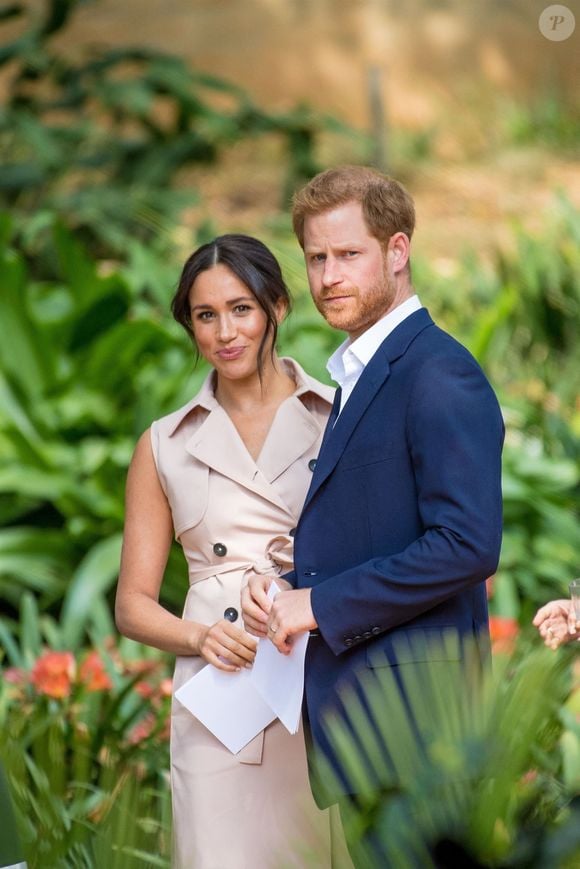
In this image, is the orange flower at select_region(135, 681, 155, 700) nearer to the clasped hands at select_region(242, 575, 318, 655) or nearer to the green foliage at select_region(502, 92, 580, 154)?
the clasped hands at select_region(242, 575, 318, 655)

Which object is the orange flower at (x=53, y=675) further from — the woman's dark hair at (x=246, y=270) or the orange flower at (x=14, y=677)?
the woman's dark hair at (x=246, y=270)

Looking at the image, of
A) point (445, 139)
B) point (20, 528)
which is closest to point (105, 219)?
point (20, 528)

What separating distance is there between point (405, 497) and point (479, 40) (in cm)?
1286

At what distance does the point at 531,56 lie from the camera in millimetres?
14000

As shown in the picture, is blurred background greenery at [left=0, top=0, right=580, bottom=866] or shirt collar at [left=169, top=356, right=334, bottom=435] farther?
blurred background greenery at [left=0, top=0, right=580, bottom=866]

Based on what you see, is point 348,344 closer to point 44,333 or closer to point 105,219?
point 44,333

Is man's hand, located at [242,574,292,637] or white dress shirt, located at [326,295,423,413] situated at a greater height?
white dress shirt, located at [326,295,423,413]

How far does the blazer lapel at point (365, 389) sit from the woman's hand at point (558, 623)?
0.37 meters

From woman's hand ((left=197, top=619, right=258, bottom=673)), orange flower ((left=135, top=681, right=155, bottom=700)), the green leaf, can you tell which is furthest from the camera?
the green leaf

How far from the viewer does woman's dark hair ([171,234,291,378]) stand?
216 cm

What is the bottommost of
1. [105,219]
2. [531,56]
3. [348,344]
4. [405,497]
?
[405,497]

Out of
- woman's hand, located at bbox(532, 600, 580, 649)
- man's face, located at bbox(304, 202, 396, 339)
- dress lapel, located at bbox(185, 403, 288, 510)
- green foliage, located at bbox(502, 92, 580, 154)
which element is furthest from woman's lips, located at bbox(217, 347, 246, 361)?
green foliage, located at bbox(502, 92, 580, 154)

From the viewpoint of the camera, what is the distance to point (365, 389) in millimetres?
1953

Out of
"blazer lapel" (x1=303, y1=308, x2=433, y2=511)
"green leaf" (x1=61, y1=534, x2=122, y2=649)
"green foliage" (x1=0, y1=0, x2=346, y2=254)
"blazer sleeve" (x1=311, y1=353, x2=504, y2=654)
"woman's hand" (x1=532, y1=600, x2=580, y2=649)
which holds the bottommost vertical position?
"green leaf" (x1=61, y1=534, x2=122, y2=649)
